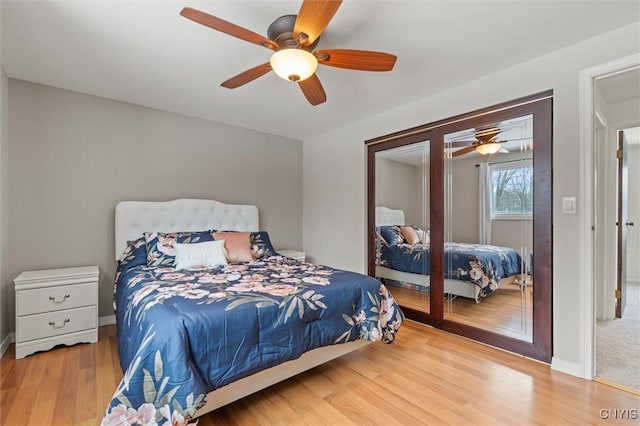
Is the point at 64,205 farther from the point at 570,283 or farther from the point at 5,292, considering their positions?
the point at 570,283

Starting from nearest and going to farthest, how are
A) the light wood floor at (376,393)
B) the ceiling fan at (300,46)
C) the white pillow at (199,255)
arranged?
the ceiling fan at (300,46) → the light wood floor at (376,393) → the white pillow at (199,255)

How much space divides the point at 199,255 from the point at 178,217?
0.93 meters

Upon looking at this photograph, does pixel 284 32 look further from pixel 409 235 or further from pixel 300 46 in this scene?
pixel 409 235

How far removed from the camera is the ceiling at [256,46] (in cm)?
183

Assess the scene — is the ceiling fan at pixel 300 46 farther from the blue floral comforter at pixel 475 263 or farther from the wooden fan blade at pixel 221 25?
the blue floral comforter at pixel 475 263

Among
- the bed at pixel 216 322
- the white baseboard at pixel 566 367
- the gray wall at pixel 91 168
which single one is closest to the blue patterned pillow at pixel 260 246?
the bed at pixel 216 322

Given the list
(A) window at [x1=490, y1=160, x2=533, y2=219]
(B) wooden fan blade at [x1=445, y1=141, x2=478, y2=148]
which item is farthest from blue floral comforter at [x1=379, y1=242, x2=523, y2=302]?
(B) wooden fan blade at [x1=445, y1=141, x2=478, y2=148]

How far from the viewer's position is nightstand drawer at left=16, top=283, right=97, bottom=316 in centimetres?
245

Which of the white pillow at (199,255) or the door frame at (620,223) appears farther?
the door frame at (620,223)

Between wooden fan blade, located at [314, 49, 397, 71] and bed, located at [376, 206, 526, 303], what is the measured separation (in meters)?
1.85

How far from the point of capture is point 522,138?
2.51 meters

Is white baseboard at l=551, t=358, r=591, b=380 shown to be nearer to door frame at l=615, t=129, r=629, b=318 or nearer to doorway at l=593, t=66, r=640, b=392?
doorway at l=593, t=66, r=640, b=392

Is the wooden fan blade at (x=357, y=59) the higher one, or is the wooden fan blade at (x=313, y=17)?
the wooden fan blade at (x=313, y=17)

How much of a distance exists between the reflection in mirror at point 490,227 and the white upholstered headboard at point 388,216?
59 cm
